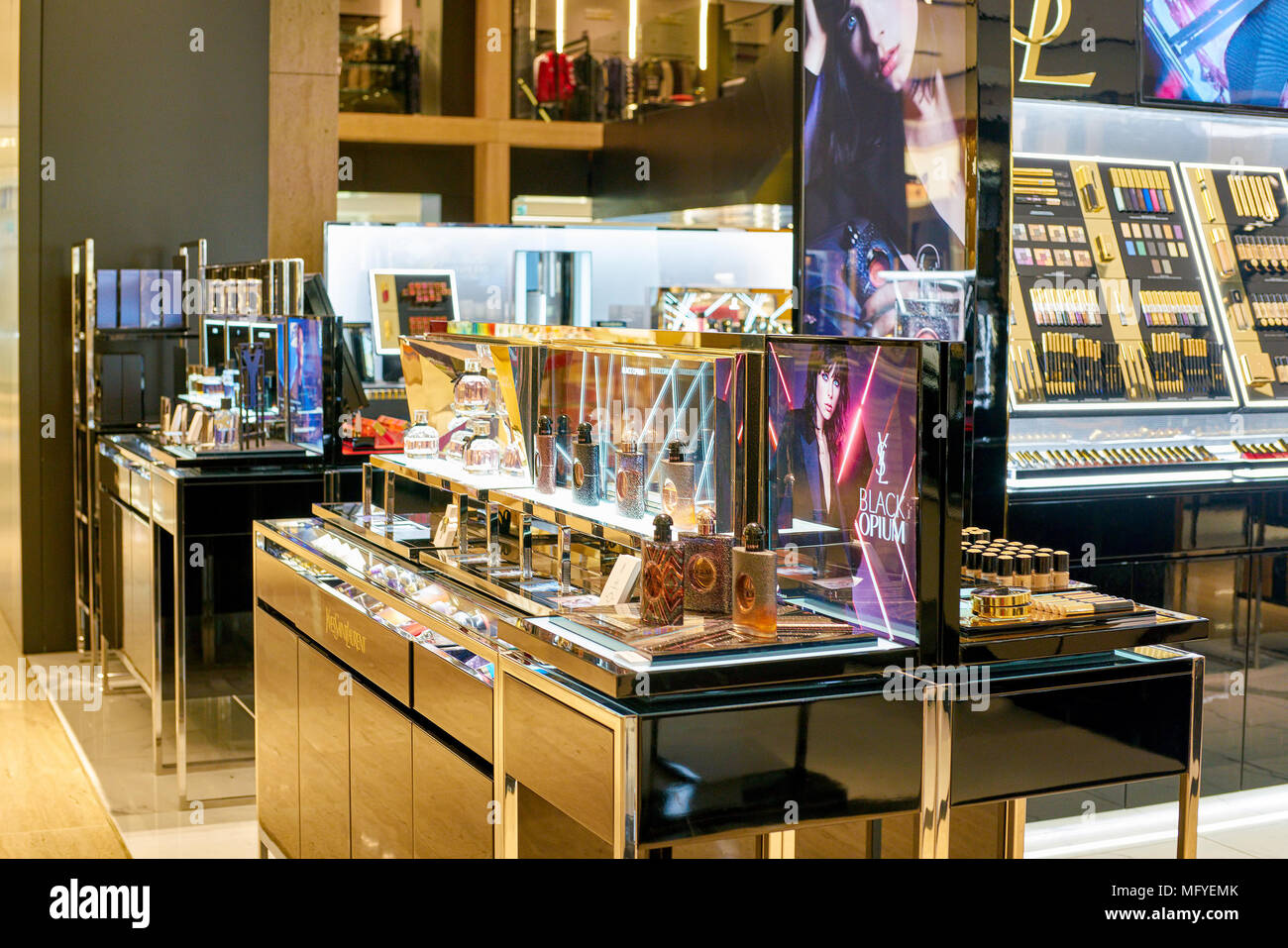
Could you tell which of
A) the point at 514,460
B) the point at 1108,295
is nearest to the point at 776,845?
the point at 514,460

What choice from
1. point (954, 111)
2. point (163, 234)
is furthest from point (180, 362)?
point (954, 111)

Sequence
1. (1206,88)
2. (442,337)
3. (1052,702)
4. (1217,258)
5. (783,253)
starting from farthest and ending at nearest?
(783,253) < (1217,258) < (1206,88) < (442,337) < (1052,702)

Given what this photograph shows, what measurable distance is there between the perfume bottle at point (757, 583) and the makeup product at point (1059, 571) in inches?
23.8

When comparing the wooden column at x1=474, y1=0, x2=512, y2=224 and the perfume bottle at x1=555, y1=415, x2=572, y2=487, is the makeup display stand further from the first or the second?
the wooden column at x1=474, y1=0, x2=512, y2=224

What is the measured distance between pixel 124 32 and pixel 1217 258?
4.73 meters

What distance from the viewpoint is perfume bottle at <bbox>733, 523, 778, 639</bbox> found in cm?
231

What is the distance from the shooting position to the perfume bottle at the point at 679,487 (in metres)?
2.53

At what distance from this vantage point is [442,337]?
3480 millimetres

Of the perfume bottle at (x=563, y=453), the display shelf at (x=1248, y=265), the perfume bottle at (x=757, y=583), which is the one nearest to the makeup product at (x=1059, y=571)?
the perfume bottle at (x=757, y=583)

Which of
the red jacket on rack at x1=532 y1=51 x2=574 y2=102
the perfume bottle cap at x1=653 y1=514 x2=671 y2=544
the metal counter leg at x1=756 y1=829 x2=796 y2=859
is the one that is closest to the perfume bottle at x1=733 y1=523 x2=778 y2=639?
the perfume bottle cap at x1=653 y1=514 x2=671 y2=544

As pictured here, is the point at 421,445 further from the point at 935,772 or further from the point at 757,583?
the point at 935,772

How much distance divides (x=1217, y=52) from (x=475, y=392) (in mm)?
2869

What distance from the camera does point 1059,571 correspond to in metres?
2.66
